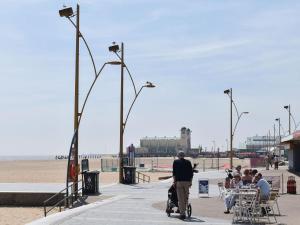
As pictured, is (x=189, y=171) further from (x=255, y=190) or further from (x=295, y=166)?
(x=295, y=166)

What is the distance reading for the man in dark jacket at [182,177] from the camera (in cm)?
1466

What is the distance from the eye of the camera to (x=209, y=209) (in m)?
17.6

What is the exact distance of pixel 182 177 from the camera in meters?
14.7

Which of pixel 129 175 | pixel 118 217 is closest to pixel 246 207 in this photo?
pixel 118 217

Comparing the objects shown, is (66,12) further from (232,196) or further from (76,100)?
(232,196)

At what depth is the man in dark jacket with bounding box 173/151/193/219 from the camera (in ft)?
48.1

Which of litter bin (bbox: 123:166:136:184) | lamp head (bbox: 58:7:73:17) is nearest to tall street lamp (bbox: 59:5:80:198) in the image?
lamp head (bbox: 58:7:73:17)

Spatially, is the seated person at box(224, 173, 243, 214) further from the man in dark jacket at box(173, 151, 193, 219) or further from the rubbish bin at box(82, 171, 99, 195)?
the rubbish bin at box(82, 171, 99, 195)

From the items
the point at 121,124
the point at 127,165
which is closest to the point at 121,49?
the point at 121,124

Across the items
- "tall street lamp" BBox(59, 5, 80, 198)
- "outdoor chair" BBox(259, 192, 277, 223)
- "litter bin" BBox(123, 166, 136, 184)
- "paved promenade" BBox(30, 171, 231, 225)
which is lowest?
"paved promenade" BBox(30, 171, 231, 225)

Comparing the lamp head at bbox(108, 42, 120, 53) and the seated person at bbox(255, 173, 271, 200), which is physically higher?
the lamp head at bbox(108, 42, 120, 53)

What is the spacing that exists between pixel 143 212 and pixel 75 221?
294 cm

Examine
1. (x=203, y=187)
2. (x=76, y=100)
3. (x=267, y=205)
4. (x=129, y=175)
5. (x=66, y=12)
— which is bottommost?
(x=267, y=205)

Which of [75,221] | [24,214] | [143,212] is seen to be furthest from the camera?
[24,214]
